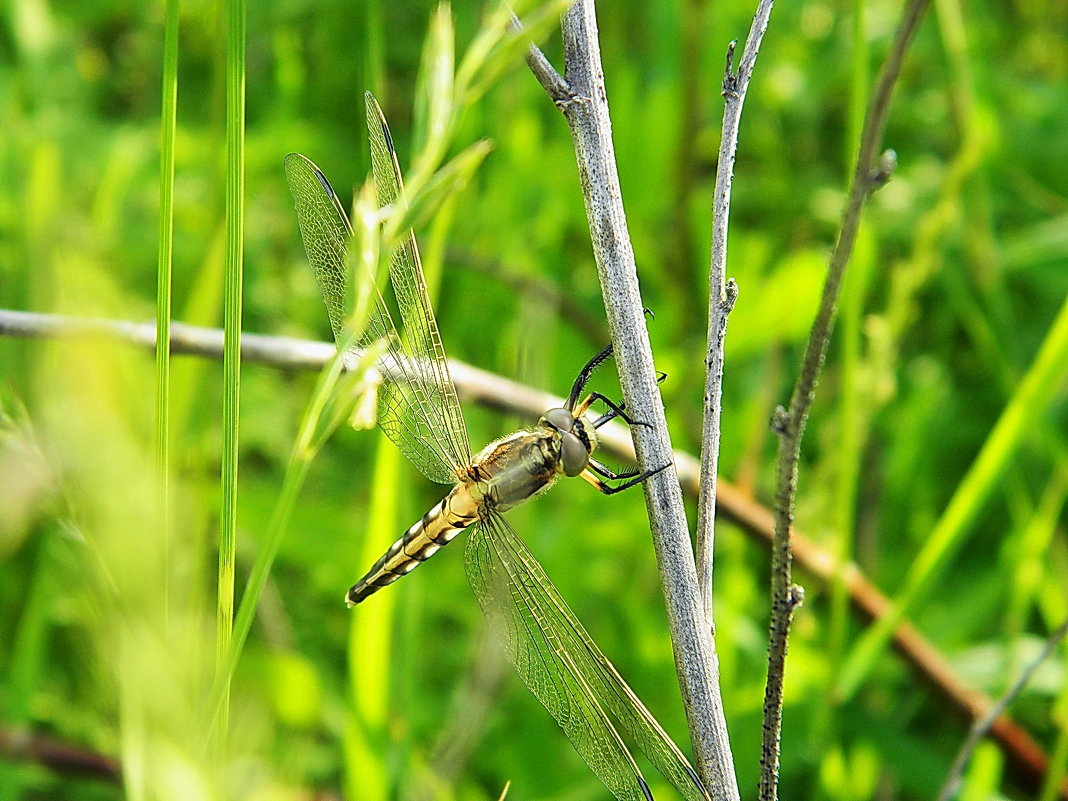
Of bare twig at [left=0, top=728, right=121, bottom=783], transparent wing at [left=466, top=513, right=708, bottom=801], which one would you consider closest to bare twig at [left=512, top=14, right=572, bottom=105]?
transparent wing at [left=466, top=513, right=708, bottom=801]

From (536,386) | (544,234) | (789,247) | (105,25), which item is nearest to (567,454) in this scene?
(536,386)

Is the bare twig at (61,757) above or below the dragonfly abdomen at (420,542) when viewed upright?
above

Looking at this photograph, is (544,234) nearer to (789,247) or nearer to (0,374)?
(789,247)

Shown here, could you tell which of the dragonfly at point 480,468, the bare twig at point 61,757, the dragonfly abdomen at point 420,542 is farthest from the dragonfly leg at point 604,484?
the bare twig at point 61,757

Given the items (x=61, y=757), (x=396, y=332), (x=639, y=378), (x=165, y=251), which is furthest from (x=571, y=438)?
(x=61, y=757)

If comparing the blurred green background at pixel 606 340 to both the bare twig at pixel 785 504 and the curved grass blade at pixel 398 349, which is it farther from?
the bare twig at pixel 785 504

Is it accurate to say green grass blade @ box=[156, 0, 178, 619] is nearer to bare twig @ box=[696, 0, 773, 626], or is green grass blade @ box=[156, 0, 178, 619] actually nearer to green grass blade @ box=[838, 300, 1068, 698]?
bare twig @ box=[696, 0, 773, 626]
